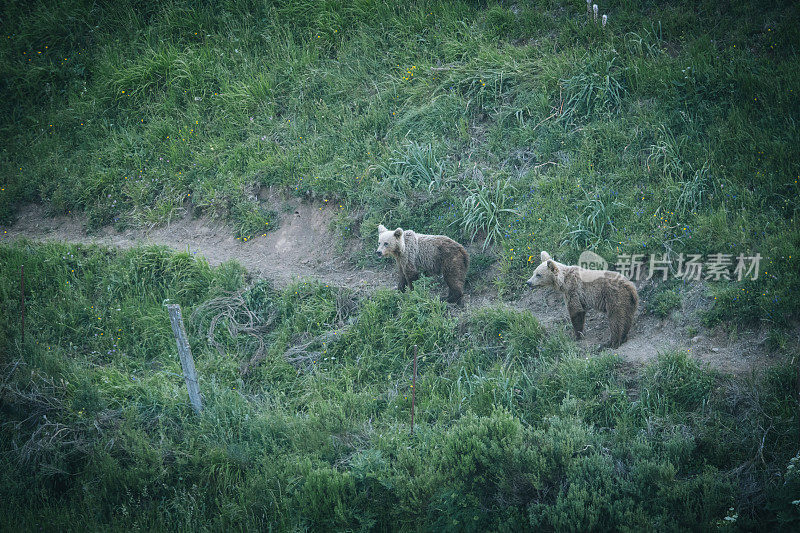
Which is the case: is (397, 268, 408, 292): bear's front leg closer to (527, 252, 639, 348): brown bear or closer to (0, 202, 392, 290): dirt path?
(0, 202, 392, 290): dirt path

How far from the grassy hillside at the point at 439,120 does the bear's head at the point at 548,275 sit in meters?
0.88

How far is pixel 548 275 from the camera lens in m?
7.91

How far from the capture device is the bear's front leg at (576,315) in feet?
25.3

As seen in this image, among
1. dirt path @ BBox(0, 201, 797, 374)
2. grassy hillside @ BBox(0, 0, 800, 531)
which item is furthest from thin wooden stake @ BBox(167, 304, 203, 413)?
dirt path @ BBox(0, 201, 797, 374)

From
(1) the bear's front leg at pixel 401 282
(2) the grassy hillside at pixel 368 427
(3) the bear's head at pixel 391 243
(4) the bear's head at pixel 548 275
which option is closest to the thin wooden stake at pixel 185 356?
(2) the grassy hillside at pixel 368 427

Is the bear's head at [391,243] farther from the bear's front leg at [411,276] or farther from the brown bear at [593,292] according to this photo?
the brown bear at [593,292]

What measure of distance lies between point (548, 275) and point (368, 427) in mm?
2872

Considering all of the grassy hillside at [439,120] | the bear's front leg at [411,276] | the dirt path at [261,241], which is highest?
the grassy hillside at [439,120]

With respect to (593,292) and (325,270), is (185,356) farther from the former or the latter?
(593,292)

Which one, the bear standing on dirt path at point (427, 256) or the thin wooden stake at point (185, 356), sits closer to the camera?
the thin wooden stake at point (185, 356)

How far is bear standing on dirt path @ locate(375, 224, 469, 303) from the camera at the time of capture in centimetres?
891

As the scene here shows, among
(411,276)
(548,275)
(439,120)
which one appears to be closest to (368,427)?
(411,276)

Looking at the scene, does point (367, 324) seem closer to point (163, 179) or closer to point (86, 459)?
point (86, 459)

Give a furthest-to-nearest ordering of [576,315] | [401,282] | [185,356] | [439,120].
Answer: [439,120], [401,282], [576,315], [185,356]
